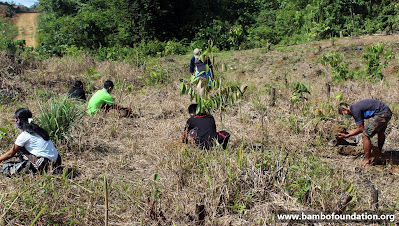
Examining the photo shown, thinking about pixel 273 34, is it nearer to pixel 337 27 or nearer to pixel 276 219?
pixel 337 27

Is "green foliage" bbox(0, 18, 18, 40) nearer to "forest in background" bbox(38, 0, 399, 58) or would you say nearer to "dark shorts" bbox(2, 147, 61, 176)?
"forest in background" bbox(38, 0, 399, 58)

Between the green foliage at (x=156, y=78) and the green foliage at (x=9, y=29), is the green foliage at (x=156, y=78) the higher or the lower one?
the lower one

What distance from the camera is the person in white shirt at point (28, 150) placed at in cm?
435

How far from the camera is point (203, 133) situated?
17.2 ft

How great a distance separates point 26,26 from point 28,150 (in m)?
31.6

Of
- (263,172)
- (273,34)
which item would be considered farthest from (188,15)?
(263,172)

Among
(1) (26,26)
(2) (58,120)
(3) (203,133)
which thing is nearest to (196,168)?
(3) (203,133)

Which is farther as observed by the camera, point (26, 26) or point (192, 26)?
point (26, 26)

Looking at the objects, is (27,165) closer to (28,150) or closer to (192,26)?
(28,150)

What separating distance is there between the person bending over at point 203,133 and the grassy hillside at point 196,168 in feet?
0.86

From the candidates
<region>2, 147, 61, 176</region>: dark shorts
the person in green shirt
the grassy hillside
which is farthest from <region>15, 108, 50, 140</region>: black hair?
the person in green shirt

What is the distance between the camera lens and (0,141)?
17.6 ft

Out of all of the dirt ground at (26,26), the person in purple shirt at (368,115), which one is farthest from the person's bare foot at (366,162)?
the dirt ground at (26,26)

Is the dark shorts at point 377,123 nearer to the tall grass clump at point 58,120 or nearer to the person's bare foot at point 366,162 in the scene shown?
the person's bare foot at point 366,162
